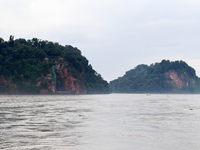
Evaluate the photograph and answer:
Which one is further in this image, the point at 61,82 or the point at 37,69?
the point at 61,82

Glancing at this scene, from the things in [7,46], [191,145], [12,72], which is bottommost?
[191,145]

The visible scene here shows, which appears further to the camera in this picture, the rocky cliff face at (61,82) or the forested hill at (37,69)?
the rocky cliff face at (61,82)

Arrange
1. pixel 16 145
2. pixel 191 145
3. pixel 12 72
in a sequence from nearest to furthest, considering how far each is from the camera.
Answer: pixel 16 145, pixel 191 145, pixel 12 72

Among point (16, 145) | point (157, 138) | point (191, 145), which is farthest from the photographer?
point (157, 138)

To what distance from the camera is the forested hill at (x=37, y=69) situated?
132125mm

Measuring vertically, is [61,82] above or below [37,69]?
below

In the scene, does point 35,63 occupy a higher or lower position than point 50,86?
higher

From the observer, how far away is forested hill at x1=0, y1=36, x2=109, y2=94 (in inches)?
5202

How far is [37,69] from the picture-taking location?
470ft

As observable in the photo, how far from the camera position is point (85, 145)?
44.8 feet

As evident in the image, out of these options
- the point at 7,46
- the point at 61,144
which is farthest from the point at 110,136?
the point at 7,46

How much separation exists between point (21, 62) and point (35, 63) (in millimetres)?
8333

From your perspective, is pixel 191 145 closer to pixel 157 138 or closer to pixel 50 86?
pixel 157 138

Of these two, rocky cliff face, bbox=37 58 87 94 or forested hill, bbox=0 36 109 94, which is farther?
rocky cliff face, bbox=37 58 87 94
